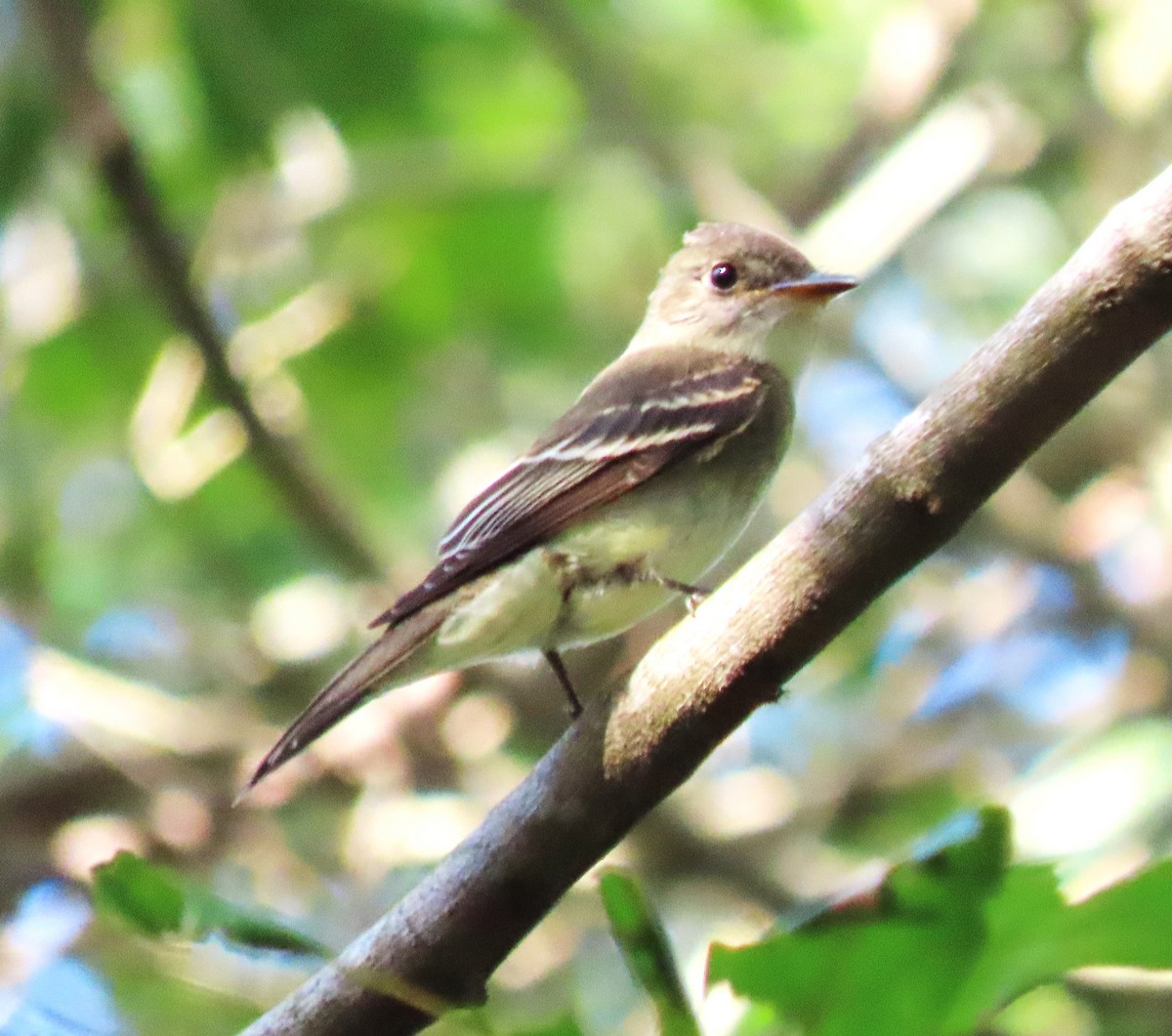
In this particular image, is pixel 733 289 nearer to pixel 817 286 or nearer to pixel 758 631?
pixel 817 286

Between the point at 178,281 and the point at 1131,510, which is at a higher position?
the point at 178,281

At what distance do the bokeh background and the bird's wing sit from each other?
0.83m

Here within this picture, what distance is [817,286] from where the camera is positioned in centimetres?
446

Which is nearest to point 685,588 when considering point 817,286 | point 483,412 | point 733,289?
point 817,286

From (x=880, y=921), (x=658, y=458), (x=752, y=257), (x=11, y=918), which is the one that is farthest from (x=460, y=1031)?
(x=11, y=918)

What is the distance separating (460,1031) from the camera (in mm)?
1579

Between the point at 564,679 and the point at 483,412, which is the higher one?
the point at 483,412

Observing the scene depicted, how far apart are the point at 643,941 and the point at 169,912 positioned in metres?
0.50

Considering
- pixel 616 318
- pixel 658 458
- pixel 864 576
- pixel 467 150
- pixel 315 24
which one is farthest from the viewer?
pixel 616 318

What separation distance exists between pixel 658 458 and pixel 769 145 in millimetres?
3519

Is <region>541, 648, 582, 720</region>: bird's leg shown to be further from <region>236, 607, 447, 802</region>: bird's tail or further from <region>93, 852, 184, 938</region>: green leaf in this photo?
<region>93, 852, 184, 938</region>: green leaf

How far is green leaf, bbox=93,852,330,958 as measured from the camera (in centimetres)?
175

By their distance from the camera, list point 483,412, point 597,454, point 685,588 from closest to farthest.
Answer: point 685,588 < point 597,454 < point 483,412

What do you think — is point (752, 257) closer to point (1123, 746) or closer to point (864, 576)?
point (1123, 746)
